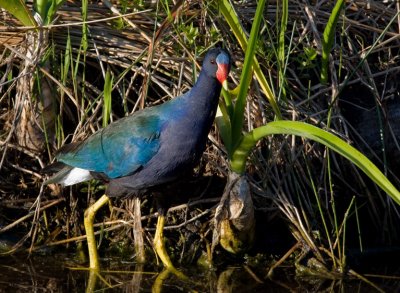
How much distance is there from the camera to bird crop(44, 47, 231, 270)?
3.28m

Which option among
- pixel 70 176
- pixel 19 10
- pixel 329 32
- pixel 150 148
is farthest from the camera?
pixel 70 176

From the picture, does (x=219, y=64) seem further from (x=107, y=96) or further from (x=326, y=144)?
(x=326, y=144)

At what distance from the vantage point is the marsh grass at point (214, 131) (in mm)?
3625

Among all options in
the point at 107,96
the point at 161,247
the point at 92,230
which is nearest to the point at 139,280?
the point at 161,247

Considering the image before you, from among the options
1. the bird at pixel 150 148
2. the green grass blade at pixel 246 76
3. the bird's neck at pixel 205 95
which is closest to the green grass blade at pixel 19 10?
the bird at pixel 150 148

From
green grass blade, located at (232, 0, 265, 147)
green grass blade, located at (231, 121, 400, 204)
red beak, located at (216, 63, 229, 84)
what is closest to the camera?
green grass blade, located at (231, 121, 400, 204)

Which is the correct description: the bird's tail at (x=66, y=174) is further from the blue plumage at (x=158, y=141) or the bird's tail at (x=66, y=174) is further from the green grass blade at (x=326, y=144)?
the green grass blade at (x=326, y=144)

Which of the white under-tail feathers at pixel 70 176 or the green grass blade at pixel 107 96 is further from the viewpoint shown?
the white under-tail feathers at pixel 70 176

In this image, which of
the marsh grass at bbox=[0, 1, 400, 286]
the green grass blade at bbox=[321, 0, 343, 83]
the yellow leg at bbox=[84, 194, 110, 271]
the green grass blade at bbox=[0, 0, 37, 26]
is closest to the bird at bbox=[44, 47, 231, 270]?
the yellow leg at bbox=[84, 194, 110, 271]

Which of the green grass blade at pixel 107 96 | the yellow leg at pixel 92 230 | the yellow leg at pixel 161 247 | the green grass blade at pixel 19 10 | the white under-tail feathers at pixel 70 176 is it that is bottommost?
the yellow leg at pixel 161 247

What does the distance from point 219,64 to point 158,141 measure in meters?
0.40

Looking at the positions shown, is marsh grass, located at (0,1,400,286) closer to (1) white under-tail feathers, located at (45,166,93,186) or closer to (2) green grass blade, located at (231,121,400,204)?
(1) white under-tail feathers, located at (45,166,93,186)

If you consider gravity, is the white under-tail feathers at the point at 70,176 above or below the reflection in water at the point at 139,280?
above

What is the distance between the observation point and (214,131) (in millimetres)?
3730
